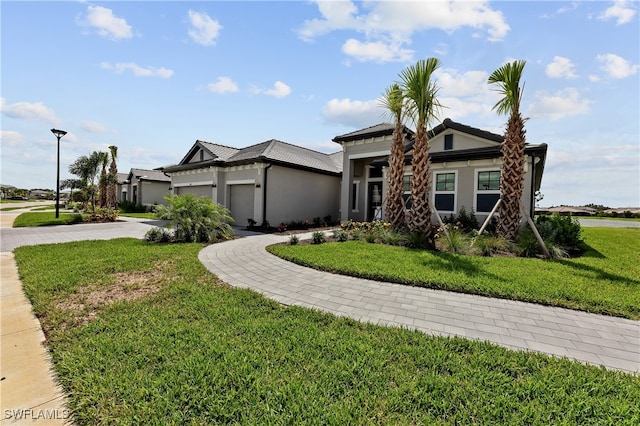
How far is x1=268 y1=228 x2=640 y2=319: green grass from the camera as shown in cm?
466

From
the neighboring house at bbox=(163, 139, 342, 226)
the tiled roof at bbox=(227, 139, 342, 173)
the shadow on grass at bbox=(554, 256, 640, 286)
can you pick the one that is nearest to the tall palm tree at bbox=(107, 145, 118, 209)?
the neighboring house at bbox=(163, 139, 342, 226)

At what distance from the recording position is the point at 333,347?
305 cm

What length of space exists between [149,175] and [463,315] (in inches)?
1377

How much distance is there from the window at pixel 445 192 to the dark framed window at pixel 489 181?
102cm

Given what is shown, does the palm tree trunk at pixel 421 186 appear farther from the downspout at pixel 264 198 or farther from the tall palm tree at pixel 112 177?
the tall palm tree at pixel 112 177

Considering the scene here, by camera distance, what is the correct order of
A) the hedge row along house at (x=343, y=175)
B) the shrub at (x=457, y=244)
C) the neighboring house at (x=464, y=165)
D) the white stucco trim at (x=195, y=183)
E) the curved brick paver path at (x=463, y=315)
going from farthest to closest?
the white stucco trim at (x=195, y=183) < the hedge row along house at (x=343, y=175) < the neighboring house at (x=464, y=165) < the shrub at (x=457, y=244) < the curved brick paver path at (x=463, y=315)

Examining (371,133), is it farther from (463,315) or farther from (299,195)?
(463,315)

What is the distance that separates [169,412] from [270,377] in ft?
2.75

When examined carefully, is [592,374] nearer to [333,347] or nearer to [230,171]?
[333,347]

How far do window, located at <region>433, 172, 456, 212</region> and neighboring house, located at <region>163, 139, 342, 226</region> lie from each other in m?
7.43

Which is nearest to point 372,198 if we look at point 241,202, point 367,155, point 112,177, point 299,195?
point 367,155

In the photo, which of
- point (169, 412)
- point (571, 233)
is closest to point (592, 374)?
Result: point (169, 412)

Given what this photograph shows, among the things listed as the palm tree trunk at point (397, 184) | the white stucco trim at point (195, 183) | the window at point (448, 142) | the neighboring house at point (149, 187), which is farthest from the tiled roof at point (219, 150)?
the neighboring house at point (149, 187)

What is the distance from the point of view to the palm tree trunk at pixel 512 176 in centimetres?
904
